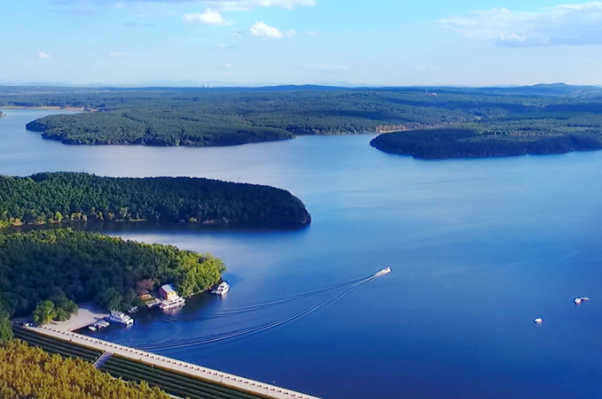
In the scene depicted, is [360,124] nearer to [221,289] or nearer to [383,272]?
[383,272]

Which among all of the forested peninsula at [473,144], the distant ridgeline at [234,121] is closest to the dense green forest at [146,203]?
the forested peninsula at [473,144]

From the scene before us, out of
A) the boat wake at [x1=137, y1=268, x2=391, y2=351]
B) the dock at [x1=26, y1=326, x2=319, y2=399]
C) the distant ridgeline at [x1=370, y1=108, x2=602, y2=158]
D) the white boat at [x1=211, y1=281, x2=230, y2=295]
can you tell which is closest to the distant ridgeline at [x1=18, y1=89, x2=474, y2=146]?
the distant ridgeline at [x1=370, y1=108, x2=602, y2=158]

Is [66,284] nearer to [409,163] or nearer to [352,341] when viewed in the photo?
[352,341]

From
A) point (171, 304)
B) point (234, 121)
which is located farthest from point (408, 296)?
point (234, 121)

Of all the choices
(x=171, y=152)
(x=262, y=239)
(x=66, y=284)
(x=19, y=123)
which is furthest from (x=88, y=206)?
(x=19, y=123)

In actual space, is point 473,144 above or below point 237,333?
above

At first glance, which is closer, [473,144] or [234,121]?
[473,144]
